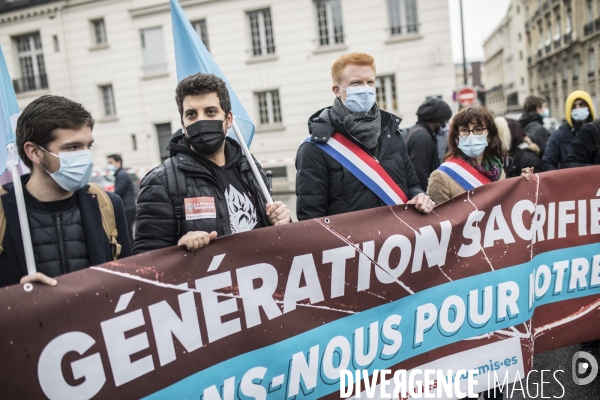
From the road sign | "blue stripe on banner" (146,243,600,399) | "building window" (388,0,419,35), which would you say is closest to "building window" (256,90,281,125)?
"building window" (388,0,419,35)

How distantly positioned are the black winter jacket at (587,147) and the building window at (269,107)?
17.7 meters

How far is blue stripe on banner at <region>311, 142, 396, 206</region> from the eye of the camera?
3074 millimetres

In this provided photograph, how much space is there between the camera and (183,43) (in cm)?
330

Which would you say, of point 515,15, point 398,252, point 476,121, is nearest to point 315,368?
point 398,252

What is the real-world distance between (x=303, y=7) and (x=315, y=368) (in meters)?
19.6

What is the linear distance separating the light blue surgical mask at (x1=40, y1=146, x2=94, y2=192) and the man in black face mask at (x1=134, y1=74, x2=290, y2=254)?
294 mm

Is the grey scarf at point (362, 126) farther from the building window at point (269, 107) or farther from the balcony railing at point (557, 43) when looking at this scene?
the balcony railing at point (557, 43)

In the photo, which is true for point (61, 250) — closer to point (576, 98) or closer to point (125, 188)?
point (576, 98)

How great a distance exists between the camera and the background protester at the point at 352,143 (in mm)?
3078

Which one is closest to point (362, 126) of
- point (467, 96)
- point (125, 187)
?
point (125, 187)

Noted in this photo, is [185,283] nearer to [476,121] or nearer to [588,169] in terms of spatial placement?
[476,121]

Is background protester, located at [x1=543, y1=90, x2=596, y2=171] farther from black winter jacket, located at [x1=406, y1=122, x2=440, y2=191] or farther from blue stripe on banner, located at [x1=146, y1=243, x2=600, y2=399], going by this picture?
blue stripe on banner, located at [x1=146, y1=243, x2=600, y2=399]

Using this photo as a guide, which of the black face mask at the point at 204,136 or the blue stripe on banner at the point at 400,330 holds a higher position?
the black face mask at the point at 204,136

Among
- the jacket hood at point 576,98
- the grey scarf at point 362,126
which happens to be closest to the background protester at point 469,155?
the grey scarf at point 362,126
